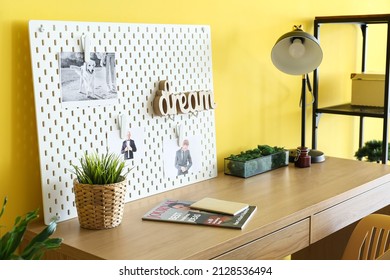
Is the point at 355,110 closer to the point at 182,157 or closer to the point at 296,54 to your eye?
the point at 296,54

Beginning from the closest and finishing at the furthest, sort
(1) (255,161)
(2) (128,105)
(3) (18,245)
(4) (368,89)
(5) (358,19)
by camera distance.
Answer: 1. (3) (18,245)
2. (2) (128,105)
3. (1) (255,161)
4. (5) (358,19)
5. (4) (368,89)

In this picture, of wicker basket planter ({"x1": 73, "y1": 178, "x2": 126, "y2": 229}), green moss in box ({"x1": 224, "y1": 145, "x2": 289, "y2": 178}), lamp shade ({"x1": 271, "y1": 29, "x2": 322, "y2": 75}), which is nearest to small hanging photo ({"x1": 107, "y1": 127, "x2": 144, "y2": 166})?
wicker basket planter ({"x1": 73, "y1": 178, "x2": 126, "y2": 229})

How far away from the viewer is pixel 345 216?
2.12 m

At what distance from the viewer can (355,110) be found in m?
2.85

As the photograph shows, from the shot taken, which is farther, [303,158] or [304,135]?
[304,135]

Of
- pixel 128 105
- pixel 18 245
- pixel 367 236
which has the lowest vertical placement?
pixel 367 236

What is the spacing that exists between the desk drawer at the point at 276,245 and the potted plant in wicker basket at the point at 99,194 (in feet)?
1.11

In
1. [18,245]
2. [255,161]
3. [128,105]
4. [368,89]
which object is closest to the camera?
[18,245]

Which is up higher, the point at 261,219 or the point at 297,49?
the point at 297,49

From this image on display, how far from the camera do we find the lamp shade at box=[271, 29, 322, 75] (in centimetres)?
239

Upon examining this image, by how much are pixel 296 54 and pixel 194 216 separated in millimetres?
927

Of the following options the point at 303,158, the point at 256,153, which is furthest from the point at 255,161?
the point at 303,158
